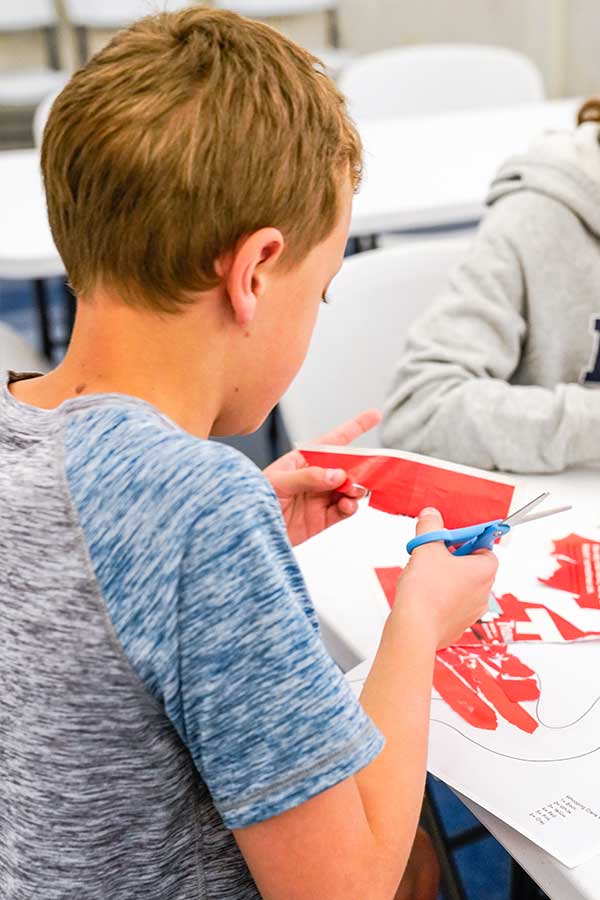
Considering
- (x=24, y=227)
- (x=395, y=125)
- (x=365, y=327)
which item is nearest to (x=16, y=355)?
(x=24, y=227)

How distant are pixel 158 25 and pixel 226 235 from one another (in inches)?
6.4

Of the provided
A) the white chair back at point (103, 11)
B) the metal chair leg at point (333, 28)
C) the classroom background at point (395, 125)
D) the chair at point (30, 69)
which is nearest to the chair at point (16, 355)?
the classroom background at point (395, 125)

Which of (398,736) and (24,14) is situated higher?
(24,14)

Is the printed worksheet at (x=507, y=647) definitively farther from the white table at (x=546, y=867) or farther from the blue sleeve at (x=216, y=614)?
the blue sleeve at (x=216, y=614)

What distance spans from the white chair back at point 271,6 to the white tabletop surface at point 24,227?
2.45 metres

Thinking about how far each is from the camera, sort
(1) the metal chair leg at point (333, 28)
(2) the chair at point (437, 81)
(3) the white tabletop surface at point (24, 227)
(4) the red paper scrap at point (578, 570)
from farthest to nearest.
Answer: (1) the metal chair leg at point (333, 28)
(2) the chair at point (437, 81)
(3) the white tabletop surface at point (24, 227)
(4) the red paper scrap at point (578, 570)

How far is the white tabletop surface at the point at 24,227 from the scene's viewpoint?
1866 millimetres

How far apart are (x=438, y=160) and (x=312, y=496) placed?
4.97 feet

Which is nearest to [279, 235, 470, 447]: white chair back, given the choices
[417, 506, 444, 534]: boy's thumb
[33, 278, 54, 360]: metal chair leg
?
[417, 506, 444, 534]: boy's thumb

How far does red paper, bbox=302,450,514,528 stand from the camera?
0.95 metres

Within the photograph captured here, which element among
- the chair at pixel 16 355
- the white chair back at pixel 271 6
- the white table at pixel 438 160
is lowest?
the chair at pixel 16 355

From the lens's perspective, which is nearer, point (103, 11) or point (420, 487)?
point (420, 487)

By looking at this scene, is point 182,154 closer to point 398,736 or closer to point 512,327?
point 398,736

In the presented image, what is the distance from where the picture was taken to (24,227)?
2000mm
